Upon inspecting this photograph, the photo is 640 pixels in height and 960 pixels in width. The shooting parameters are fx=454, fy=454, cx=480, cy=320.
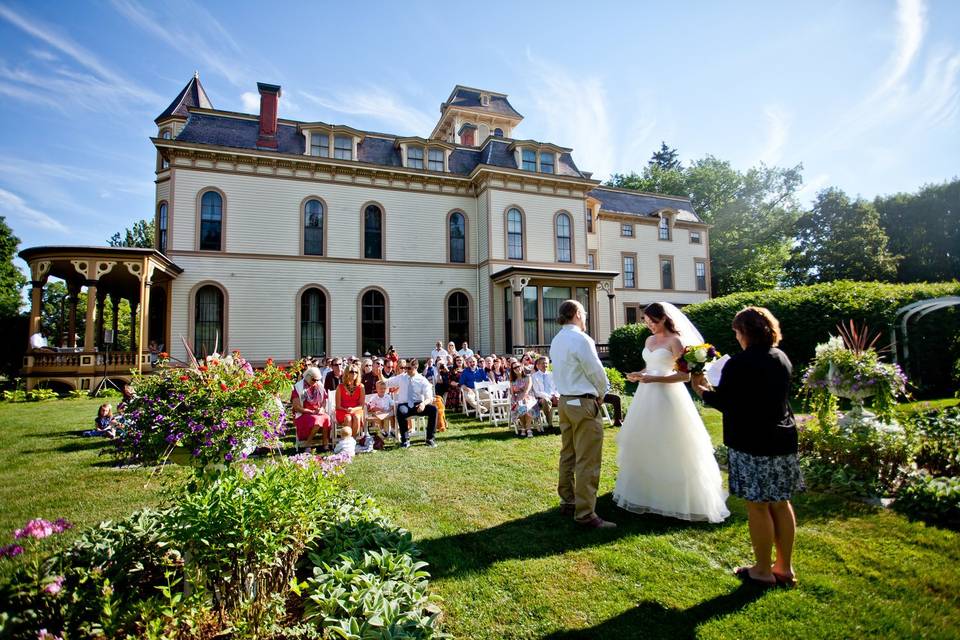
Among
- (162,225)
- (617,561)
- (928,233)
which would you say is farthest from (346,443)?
(928,233)

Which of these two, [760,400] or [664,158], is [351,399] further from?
[664,158]

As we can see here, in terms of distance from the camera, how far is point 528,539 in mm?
4324

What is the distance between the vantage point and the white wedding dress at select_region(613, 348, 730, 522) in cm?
459

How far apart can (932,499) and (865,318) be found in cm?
1138

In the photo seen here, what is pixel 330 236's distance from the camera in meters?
21.1

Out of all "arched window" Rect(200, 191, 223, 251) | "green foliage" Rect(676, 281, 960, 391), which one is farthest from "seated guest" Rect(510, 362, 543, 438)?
"arched window" Rect(200, 191, 223, 251)

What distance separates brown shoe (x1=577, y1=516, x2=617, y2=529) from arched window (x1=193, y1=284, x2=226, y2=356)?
60.7 ft

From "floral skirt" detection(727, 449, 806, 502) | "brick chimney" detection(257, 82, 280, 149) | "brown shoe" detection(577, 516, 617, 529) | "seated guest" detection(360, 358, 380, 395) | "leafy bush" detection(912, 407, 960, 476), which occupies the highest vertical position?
"brick chimney" detection(257, 82, 280, 149)

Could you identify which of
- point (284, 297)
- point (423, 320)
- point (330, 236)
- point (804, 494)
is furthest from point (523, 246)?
point (804, 494)

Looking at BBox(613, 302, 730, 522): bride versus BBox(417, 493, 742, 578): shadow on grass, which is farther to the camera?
BBox(613, 302, 730, 522): bride

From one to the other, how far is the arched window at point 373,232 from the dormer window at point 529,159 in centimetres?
801

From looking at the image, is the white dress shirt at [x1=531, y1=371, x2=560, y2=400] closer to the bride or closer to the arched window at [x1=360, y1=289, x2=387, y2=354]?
the bride

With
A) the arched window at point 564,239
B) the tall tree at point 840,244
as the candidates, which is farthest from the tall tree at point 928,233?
the arched window at point 564,239

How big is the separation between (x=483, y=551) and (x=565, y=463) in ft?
4.46
